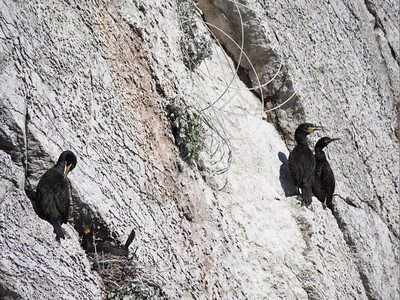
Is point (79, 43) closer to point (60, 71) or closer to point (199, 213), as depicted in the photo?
point (60, 71)

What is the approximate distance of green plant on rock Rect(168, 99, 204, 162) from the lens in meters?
6.37

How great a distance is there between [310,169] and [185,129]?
1740mm

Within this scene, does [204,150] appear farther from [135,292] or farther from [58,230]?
[58,230]

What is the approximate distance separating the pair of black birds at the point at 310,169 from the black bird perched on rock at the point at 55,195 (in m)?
3.16

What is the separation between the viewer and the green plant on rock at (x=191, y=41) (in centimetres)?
716

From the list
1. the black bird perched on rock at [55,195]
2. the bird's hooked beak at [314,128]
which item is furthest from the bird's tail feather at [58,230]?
the bird's hooked beak at [314,128]

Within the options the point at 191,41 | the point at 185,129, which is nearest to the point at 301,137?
the point at 191,41

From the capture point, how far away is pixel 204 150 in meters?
6.86

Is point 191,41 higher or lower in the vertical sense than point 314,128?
higher

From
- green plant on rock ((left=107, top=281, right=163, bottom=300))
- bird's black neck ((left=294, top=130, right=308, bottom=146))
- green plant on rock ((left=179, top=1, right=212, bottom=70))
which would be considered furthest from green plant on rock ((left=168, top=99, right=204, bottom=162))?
bird's black neck ((left=294, top=130, right=308, bottom=146))

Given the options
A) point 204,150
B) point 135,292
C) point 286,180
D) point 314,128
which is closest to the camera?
point 135,292

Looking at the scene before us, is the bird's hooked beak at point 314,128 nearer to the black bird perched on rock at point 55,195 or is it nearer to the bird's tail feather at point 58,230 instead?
the black bird perched on rock at point 55,195

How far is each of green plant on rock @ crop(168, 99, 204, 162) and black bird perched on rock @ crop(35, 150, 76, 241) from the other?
1.53m

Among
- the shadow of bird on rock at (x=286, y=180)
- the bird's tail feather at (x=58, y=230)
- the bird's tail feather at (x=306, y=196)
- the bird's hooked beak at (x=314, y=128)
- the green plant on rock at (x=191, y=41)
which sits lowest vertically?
the bird's tail feather at (x=58, y=230)
